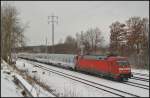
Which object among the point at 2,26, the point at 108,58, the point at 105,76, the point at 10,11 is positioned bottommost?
the point at 105,76

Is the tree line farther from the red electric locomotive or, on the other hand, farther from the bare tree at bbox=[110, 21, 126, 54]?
the red electric locomotive

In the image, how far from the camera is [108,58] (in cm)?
2408

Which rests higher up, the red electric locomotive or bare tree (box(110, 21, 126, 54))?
bare tree (box(110, 21, 126, 54))

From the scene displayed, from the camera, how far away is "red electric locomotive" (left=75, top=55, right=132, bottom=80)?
890 inches

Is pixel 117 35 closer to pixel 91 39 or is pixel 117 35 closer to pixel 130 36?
pixel 130 36

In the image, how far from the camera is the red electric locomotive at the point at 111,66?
22609 millimetres

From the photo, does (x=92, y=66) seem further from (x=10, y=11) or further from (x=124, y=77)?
(x=10, y=11)

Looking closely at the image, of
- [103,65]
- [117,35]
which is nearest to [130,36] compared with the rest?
[117,35]

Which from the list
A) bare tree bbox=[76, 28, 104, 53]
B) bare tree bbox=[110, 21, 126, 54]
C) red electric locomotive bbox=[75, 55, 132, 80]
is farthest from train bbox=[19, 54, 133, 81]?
bare tree bbox=[76, 28, 104, 53]

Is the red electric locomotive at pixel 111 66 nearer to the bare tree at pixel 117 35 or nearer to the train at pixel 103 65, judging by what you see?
the train at pixel 103 65

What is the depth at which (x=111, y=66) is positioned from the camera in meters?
23.2

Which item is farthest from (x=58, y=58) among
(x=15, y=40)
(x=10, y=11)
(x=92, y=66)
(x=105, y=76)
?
(x=105, y=76)

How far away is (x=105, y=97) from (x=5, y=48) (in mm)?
25915

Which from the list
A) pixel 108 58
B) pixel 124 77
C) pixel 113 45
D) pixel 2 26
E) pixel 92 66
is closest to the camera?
pixel 124 77
